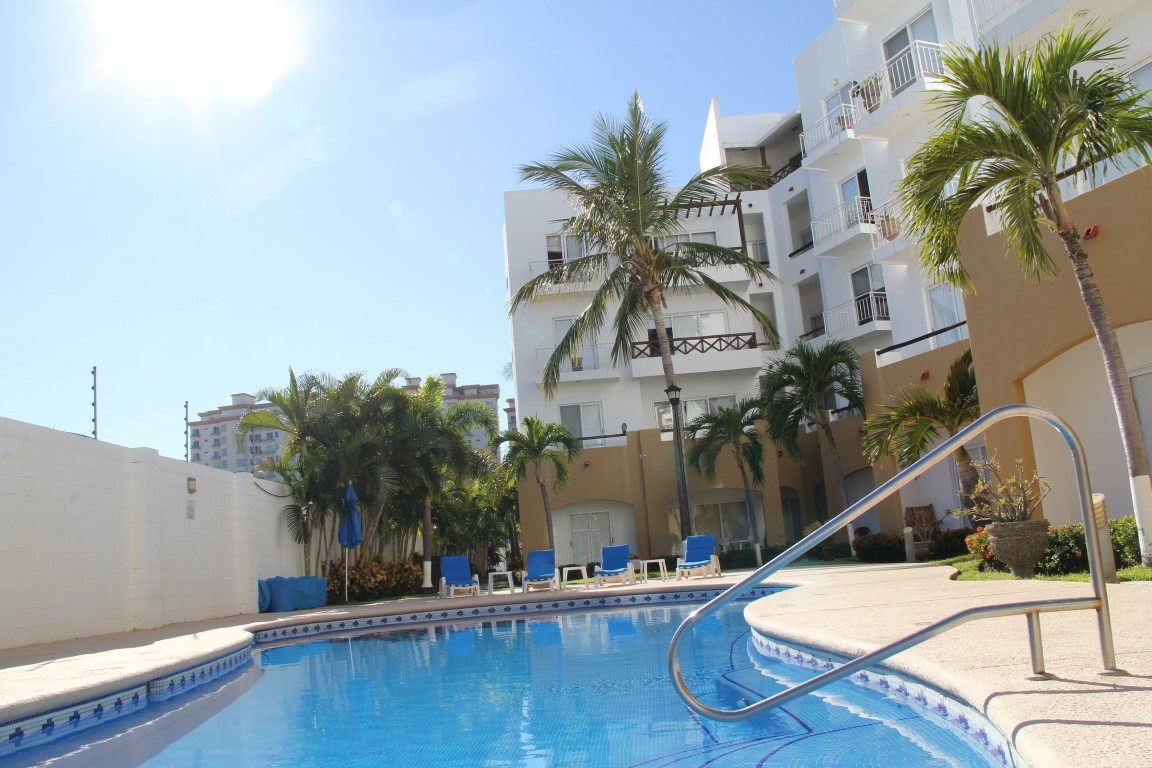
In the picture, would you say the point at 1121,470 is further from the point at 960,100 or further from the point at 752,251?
the point at 752,251

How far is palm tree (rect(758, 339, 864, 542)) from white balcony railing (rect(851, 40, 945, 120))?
5.90 metres

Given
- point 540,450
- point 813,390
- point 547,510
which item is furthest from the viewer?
point 547,510

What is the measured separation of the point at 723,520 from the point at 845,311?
6.88 meters

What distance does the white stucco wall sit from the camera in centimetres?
1159

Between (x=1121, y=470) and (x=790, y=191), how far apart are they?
734 inches

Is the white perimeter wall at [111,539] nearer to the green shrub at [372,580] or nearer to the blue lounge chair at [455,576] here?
the green shrub at [372,580]

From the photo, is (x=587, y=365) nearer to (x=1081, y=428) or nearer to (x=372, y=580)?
(x=372, y=580)

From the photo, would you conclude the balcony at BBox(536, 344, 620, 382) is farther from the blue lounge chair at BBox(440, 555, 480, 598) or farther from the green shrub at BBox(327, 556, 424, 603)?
the blue lounge chair at BBox(440, 555, 480, 598)

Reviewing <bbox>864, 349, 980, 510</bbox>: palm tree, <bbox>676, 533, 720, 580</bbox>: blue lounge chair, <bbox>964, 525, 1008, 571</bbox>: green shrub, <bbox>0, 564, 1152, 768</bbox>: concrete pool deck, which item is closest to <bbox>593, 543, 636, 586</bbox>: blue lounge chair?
<bbox>676, 533, 720, 580</bbox>: blue lounge chair

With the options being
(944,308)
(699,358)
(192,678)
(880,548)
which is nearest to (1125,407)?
(192,678)

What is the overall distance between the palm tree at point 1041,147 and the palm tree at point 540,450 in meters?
15.6

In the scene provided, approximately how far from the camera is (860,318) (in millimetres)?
25047

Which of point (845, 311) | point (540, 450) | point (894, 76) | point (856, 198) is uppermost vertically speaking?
point (894, 76)

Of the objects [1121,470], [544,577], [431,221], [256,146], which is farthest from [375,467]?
[1121,470]
